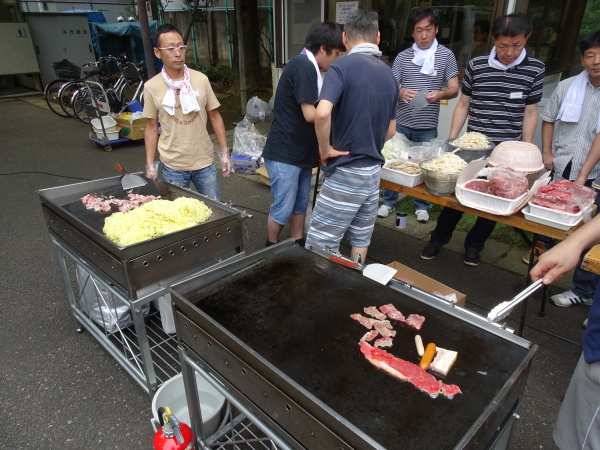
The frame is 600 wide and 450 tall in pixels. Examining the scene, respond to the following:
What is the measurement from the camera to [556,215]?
2.33 meters

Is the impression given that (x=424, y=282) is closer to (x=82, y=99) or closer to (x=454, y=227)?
(x=454, y=227)

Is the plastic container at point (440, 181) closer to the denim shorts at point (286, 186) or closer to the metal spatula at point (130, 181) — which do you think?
the denim shorts at point (286, 186)

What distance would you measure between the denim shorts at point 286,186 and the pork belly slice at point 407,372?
2036 millimetres

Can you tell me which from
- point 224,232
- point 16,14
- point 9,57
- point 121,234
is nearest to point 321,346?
point 224,232

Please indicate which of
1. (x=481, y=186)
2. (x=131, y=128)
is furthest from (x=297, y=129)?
(x=131, y=128)

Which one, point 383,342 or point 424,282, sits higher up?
point 383,342

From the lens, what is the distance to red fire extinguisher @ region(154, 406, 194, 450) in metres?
1.86

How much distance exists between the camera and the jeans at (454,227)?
3.64 metres

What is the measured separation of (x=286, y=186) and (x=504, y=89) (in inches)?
74.9

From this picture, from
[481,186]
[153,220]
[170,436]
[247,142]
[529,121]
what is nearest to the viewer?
[170,436]

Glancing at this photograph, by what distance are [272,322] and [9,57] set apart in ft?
46.6

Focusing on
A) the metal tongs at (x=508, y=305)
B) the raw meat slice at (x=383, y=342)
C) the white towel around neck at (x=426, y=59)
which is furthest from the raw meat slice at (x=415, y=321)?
the white towel around neck at (x=426, y=59)

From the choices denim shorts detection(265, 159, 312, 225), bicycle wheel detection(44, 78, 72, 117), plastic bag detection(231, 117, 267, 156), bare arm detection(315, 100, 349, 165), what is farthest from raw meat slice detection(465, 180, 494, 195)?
bicycle wheel detection(44, 78, 72, 117)

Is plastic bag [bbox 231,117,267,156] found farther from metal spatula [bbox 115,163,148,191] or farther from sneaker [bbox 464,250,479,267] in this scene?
sneaker [bbox 464,250,479,267]
